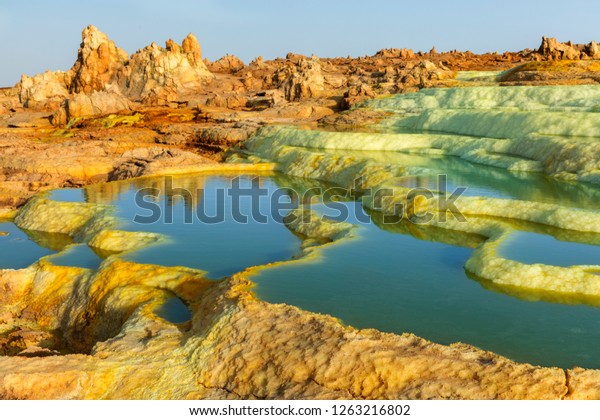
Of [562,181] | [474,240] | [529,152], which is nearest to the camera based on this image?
[474,240]

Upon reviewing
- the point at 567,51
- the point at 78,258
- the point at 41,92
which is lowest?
the point at 78,258

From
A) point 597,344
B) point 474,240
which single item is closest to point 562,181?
point 474,240

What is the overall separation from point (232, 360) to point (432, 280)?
4.08m

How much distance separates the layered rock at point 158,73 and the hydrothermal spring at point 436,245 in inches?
1037

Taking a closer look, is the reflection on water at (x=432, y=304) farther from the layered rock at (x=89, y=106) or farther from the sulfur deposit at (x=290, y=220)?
the layered rock at (x=89, y=106)

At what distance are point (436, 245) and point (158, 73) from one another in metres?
41.2

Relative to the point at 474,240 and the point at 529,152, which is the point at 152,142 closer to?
the point at 529,152

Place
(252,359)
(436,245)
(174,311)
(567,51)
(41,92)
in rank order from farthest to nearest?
(41,92)
(567,51)
(436,245)
(174,311)
(252,359)

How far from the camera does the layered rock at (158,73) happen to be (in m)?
48.9

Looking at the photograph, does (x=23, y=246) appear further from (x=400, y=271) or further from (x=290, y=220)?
(x=400, y=271)

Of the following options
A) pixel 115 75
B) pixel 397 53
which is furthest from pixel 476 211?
pixel 397 53

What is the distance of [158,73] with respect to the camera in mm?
49062

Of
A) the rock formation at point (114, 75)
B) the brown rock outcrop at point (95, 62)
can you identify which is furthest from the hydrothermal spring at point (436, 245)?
the brown rock outcrop at point (95, 62)
